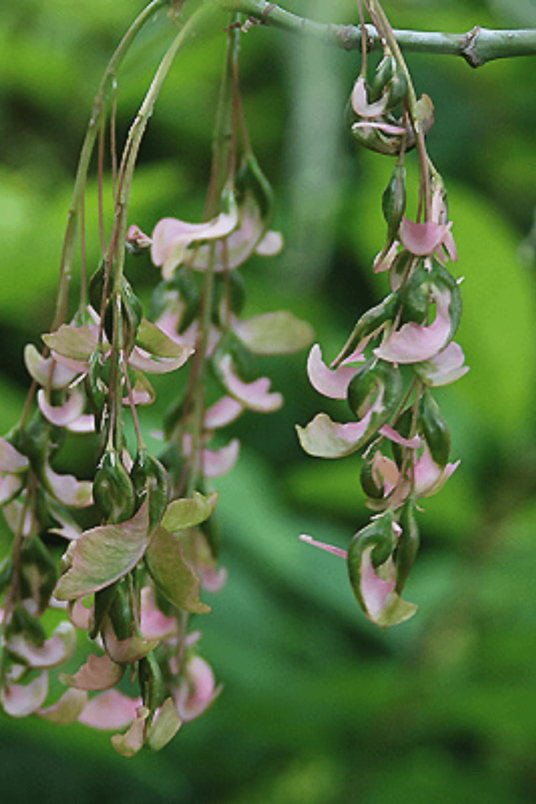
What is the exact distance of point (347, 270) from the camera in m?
1.62

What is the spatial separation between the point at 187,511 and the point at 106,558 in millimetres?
30

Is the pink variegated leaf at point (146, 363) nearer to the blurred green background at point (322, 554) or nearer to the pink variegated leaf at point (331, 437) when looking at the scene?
the pink variegated leaf at point (331, 437)

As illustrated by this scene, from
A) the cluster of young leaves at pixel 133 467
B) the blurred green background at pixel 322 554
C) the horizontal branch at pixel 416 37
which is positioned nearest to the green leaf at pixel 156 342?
the cluster of young leaves at pixel 133 467

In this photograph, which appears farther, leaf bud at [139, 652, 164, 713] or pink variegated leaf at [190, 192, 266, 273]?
pink variegated leaf at [190, 192, 266, 273]

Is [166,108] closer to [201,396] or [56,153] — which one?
[56,153]

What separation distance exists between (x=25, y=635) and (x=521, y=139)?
50.7 inches

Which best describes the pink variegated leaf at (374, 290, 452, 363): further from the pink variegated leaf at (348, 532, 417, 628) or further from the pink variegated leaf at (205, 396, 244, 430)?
the pink variegated leaf at (205, 396, 244, 430)

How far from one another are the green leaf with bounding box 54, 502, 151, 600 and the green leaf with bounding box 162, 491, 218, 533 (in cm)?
1

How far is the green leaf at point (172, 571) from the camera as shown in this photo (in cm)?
36

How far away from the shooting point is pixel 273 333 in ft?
1.73

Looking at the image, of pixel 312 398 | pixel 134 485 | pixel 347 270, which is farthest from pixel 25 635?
pixel 347 270

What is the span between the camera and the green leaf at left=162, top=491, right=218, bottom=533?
37cm

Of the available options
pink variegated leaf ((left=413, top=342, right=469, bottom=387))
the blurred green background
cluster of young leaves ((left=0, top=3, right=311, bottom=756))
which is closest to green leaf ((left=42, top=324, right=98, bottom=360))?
cluster of young leaves ((left=0, top=3, right=311, bottom=756))

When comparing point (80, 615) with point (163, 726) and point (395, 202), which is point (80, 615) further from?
point (395, 202)
